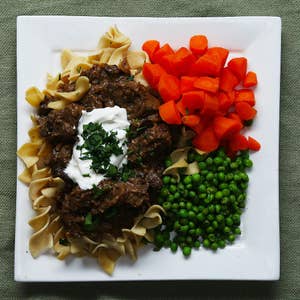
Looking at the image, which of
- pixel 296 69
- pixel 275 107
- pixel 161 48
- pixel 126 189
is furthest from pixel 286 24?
pixel 126 189

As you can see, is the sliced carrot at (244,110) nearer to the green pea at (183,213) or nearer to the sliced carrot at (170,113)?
the sliced carrot at (170,113)

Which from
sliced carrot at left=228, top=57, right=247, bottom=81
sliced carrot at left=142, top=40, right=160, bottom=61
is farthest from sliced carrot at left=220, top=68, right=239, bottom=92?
sliced carrot at left=142, top=40, right=160, bottom=61

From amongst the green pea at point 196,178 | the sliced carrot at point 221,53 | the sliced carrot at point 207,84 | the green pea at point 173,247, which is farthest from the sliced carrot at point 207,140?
the green pea at point 173,247

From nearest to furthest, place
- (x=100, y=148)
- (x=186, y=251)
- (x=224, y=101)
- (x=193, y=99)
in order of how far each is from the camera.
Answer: (x=100, y=148), (x=193, y=99), (x=224, y=101), (x=186, y=251)

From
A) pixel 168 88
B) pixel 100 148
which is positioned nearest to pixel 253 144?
pixel 168 88

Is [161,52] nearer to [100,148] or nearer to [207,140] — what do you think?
[207,140]

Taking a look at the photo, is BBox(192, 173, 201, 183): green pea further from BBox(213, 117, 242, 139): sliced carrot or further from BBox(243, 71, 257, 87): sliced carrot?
BBox(243, 71, 257, 87): sliced carrot

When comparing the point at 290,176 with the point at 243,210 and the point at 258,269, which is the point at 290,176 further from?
the point at 258,269
